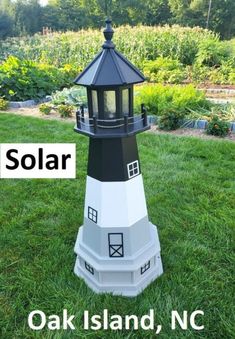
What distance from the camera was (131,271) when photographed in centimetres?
204

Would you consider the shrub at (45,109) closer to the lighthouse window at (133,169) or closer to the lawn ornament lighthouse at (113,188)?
the lawn ornament lighthouse at (113,188)

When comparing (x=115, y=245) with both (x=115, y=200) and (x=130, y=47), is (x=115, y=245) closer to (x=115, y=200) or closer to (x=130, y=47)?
(x=115, y=200)

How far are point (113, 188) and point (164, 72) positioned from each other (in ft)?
24.0

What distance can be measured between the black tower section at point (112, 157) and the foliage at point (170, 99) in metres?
3.73

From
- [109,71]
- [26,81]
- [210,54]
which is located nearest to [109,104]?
[109,71]

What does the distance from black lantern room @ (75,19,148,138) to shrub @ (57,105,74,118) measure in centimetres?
440

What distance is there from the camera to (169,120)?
5.18m

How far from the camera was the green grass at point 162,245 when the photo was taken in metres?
1.98

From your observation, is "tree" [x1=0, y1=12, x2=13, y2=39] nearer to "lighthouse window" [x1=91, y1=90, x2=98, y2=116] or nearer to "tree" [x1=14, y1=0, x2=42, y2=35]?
"tree" [x1=14, y1=0, x2=42, y2=35]

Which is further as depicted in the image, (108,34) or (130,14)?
(130,14)

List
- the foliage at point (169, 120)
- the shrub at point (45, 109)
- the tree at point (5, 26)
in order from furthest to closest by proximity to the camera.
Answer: the tree at point (5, 26)
the shrub at point (45, 109)
the foliage at point (169, 120)

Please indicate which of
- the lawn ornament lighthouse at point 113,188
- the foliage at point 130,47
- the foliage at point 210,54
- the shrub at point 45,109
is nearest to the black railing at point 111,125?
the lawn ornament lighthouse at point 113,188

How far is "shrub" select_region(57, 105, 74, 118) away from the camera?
20.0 ft

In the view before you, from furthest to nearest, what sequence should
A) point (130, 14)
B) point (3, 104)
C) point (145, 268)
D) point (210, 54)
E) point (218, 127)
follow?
point (130, 14) → point (210, 54) → point (3, 104) → point (218, 127) → point (145, 268)
